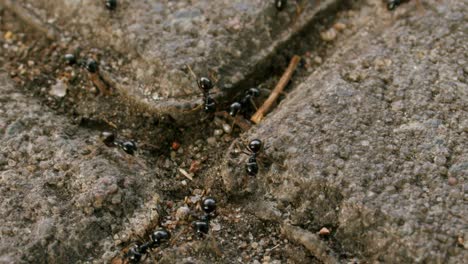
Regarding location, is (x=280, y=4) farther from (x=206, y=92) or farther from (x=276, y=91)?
(x=206, y=92)

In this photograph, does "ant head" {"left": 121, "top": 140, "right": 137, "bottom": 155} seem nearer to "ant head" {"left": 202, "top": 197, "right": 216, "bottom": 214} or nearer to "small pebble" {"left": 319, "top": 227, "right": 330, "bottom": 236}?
"ant head" {"left": 202, "top": 197, "right": 216, "bottom": 214}

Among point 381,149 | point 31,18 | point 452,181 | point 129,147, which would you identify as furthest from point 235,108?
point 31,18

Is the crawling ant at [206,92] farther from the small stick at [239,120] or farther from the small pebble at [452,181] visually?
the small pebble at [452,181]

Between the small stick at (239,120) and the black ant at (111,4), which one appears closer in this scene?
the small stick at (239,120)

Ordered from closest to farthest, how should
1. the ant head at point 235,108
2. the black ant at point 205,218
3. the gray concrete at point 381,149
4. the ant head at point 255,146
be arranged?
the gray concrete at point 381,149, the black ant at point 205,218, the ant head at point 255,146, the ant head at point 235,108

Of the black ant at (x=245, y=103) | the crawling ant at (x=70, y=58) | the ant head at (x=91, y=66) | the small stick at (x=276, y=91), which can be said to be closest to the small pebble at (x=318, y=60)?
the small stick at (x=276, y=91)

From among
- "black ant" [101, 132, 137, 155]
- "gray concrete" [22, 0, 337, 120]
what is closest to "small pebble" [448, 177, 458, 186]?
"gray concrete" [22, 0, 337, 120]
